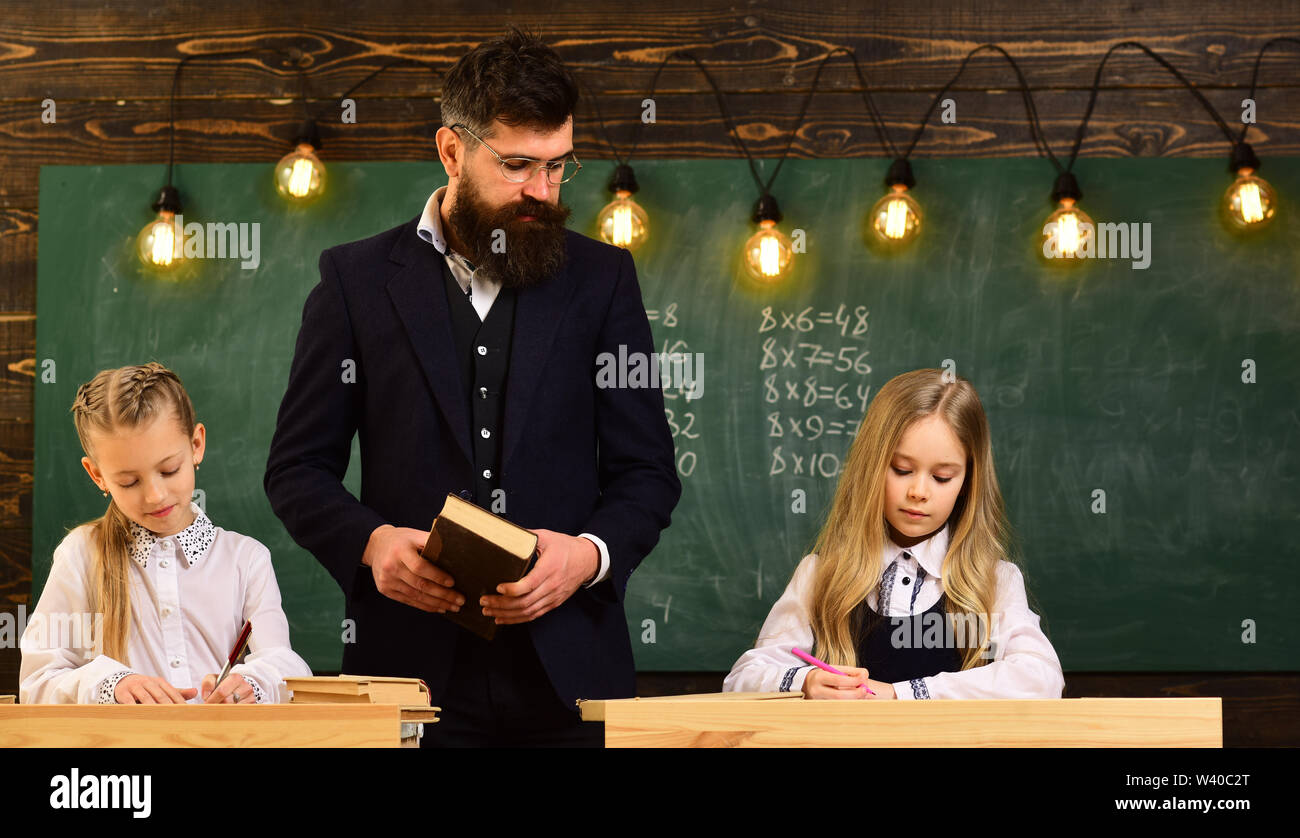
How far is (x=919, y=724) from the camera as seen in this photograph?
1.19 meters

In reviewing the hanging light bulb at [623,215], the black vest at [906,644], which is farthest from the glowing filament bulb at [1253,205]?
the black vest at [906,644]

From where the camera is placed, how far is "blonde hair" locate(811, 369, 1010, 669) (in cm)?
227

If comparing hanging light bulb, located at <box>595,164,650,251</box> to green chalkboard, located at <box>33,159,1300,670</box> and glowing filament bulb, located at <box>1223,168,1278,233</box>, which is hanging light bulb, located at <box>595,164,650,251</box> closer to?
green chalkboard, located at <box>33,159,1300,670</box>

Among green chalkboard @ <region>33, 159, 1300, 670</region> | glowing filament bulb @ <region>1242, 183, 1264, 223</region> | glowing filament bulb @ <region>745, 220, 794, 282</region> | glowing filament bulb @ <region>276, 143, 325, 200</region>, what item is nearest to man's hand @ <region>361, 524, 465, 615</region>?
green chalkboard @ <region>33, 159, 1300, 670</region>

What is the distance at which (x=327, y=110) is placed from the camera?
12.0 ft

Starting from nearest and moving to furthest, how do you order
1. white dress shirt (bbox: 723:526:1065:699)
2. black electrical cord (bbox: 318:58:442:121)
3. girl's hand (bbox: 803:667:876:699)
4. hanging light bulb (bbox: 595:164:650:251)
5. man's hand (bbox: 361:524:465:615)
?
man's hand (bbox: 361:524:465:615) < girl's hand (bbox: 803:667:876:699) < white dress shirt (bbox: 723:526:1065:699) < hanging light bulb (bbox: 595:164:650:251) < black electrical cord (bbox: 318:58:442:121)

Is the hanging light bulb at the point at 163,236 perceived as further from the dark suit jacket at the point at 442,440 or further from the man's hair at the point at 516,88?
the man's hair at the point at 516,88

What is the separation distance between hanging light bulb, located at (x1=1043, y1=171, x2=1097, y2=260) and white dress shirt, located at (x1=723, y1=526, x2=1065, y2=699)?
57.5 inches

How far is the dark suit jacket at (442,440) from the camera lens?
1765 millimetres

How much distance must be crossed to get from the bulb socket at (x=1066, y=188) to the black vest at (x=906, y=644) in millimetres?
1640

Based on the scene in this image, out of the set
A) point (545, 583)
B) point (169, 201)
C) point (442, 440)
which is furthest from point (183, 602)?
point (169, 201)

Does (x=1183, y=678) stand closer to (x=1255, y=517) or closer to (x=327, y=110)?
(x=1255, y=517)
